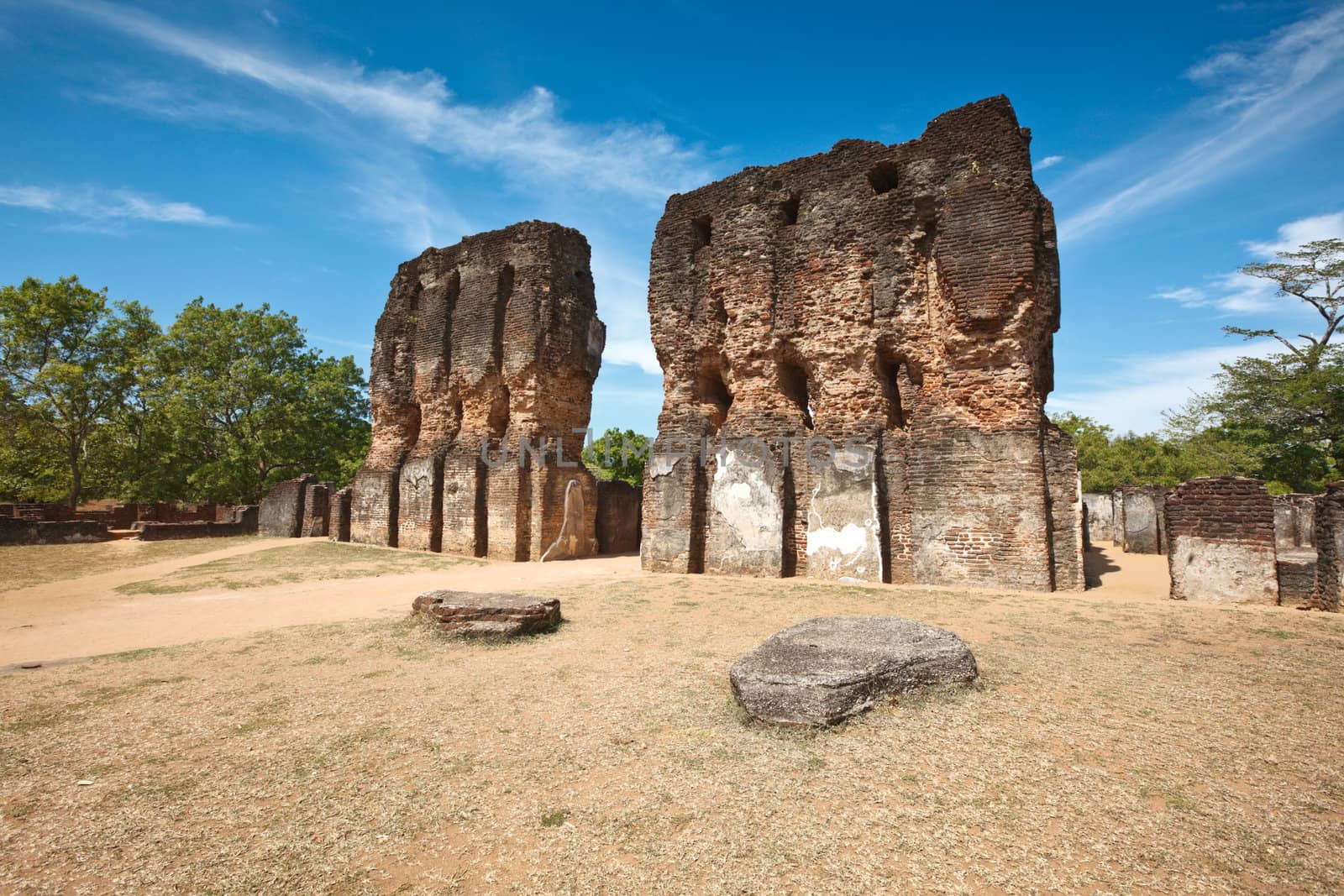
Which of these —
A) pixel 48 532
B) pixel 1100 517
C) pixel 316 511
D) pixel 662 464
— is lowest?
pixel 48 532

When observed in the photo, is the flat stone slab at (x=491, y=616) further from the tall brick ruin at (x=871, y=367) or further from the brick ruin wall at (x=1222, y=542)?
the brick ruin wall at (x=1222, y=542)

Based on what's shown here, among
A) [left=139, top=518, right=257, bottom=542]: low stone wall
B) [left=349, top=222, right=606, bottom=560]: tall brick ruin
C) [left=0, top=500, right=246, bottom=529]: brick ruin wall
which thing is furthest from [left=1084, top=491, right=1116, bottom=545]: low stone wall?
[left=0, top=500, right=246, bottom=529]: brick ruin wall

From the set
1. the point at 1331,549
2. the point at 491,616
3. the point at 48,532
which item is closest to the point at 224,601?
the point at 491,616

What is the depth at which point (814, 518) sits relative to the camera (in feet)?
34.3

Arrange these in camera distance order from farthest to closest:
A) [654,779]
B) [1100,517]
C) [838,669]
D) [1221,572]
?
[1100,517], [1221,572], [838,669], [654,779]

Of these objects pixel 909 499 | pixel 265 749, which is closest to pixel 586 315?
pixel 909 499

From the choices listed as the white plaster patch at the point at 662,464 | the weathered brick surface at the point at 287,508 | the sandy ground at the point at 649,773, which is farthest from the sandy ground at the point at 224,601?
the weathered brick surface at the point at 287,508

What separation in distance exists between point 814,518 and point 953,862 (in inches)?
325

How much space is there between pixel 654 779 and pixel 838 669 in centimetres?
138

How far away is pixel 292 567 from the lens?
12.3 m

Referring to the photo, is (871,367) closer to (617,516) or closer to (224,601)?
(617,516)

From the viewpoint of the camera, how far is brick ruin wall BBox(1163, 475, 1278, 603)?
25.2ft

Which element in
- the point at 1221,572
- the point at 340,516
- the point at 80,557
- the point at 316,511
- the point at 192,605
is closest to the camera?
the point at 1221,572

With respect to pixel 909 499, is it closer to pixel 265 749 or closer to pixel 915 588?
pixel 915 588
